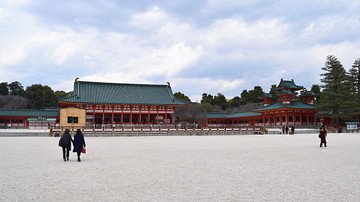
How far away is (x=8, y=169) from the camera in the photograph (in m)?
7.98

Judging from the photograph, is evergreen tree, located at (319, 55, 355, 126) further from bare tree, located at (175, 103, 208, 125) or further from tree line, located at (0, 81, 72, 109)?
tree line, located at (0, 81, 72, 109)

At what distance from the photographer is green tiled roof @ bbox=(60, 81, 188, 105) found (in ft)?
152

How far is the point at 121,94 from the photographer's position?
A: 50.1m

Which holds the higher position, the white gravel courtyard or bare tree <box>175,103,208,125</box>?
bare tree <box>175,103,208,125</box>

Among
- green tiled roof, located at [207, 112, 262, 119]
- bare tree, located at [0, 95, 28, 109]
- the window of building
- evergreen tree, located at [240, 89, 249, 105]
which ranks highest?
evergreen tree, located at [240, 89, 249, 105]

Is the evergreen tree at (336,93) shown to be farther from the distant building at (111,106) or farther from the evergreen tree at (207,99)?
the evergreen tree at (207,99)

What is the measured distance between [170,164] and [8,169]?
16.3 ft

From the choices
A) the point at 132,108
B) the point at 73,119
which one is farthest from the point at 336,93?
the point at 73,119

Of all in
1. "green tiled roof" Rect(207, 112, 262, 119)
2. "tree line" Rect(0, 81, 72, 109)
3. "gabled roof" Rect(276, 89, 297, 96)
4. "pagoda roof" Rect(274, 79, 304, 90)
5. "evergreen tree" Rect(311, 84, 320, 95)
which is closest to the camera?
"gabled roof" Rect(276, 89, 297, 96)

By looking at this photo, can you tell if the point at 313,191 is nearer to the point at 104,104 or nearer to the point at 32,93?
the point at 104,104

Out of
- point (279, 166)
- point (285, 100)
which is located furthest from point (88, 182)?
point (285, 100)

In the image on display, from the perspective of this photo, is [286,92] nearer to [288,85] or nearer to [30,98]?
[288,85]

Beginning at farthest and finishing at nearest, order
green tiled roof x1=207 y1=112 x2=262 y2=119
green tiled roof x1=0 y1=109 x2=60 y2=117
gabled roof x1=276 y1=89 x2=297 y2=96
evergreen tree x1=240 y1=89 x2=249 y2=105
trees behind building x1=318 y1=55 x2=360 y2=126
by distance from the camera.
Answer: evergreen tree x1=240 y1=89 x2=249 y2=105
green tiled roof x1=207 y1=112 x2=262 y2=119
gabled roof x1=276 y1=89 x2=297 y2=96
green tiled roof x1=0 y1=109 x2=60 y2=117
trees behind building x1=318 y1=55 x2=360 y2=126

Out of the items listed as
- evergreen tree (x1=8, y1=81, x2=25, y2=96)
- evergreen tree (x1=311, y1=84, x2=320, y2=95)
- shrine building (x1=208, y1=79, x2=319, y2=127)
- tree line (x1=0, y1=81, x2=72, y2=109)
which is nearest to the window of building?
shrine building (x1=208, y1=79, x2=319, y2=127)
